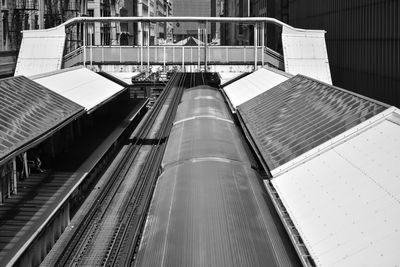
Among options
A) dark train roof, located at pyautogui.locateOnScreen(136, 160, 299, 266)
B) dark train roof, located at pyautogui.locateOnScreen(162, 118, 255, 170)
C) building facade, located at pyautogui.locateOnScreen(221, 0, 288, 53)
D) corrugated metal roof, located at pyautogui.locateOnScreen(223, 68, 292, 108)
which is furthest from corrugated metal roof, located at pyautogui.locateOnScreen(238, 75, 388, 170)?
building facade, located at pyautogui.locateOnScreen(221, 0, 288, 53)

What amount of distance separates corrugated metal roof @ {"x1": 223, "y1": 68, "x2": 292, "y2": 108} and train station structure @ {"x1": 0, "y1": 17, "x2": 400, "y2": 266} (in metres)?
0.17

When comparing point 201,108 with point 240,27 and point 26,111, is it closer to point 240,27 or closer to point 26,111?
point 26,111

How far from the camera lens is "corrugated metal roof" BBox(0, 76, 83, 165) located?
13.3 m

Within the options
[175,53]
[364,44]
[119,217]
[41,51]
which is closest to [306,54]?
[364,44]

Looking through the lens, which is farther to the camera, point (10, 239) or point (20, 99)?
point (20, 99)

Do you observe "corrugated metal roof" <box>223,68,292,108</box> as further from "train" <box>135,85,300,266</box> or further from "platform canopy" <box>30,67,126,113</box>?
"train" <box>135,85,300,266</box>

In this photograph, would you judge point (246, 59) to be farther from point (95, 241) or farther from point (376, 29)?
point (95, 241)

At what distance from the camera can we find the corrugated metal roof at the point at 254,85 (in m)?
23.8

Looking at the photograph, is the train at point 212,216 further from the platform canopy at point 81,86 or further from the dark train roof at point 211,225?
the platform canopy at point 81,86

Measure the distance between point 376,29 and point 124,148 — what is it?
616 inches

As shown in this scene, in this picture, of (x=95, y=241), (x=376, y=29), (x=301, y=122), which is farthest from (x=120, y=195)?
(x=376, y=29)

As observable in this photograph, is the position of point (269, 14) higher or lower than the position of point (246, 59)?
higher

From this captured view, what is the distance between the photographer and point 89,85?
2772 centimetres

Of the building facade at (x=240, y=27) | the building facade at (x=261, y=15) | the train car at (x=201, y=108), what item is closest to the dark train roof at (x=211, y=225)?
the train car at (x=201, y=108)
